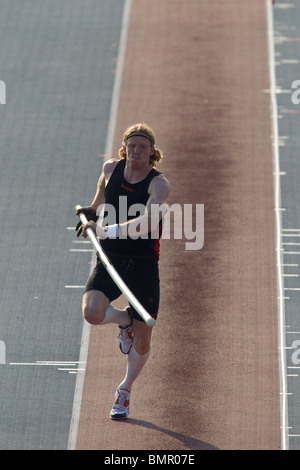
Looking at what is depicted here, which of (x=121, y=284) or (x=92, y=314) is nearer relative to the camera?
(x=121, y=284)

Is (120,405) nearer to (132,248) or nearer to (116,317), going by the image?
(116,317)

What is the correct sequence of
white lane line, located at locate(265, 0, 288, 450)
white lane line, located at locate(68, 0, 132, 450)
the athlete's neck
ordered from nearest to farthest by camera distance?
1. the athlete's neck
2. white lane line, located at locate(68, 0, 132, 450)
3. white lane line, located at locate(265, 0, 288, 450)

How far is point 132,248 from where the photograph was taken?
27.2ft

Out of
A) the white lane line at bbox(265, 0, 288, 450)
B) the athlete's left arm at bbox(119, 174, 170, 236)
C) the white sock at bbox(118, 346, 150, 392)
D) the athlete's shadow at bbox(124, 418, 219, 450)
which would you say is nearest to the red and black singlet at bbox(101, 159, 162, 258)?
the athlete's left arm at bbox(119, 174, 170, 236)

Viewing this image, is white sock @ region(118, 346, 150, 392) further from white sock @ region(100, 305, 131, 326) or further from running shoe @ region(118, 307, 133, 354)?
white sock @ region(100, 305, 131, 326)

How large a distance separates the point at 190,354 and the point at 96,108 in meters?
6.00

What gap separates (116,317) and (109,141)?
5.74 meters

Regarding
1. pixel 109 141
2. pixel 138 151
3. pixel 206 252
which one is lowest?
pixel 138 151

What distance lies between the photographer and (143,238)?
8.26 m

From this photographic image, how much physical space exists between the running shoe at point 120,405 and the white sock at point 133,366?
0.06 m

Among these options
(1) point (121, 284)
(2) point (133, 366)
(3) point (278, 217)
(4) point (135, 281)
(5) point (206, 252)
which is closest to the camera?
(1) point (121, 284)

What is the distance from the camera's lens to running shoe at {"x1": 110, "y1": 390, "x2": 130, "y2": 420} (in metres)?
8.55

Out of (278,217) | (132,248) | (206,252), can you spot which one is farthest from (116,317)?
(278,217)
